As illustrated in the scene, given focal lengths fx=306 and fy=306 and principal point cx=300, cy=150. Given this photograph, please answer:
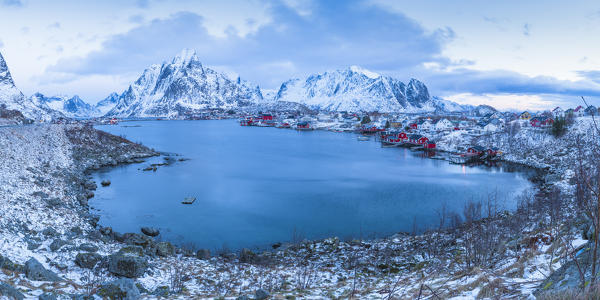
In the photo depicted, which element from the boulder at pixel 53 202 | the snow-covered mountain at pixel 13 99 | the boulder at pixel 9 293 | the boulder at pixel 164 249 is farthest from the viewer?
the snow-covered mountain at pixel 13 99

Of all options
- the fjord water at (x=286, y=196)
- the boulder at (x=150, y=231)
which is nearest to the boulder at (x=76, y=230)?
the boulder at (x=150, y=231)

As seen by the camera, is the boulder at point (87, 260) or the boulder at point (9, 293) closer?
the boulder at point (9, 293)

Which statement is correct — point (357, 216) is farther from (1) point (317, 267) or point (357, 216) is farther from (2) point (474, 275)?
(2) point (474, 275)

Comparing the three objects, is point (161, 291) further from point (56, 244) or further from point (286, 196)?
point (286, 196)

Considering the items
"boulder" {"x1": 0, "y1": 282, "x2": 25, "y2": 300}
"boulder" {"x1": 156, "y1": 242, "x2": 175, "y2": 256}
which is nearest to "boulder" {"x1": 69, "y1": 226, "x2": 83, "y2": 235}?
"boulder" {"x1": 156, "y1": 242, "x2": 175, "y2": 256}

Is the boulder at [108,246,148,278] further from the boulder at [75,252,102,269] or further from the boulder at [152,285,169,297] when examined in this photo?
the boulder at [152,285,169,297]

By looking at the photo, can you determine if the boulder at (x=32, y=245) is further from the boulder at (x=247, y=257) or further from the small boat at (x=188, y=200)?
the small boat at (x=188, y=200)
